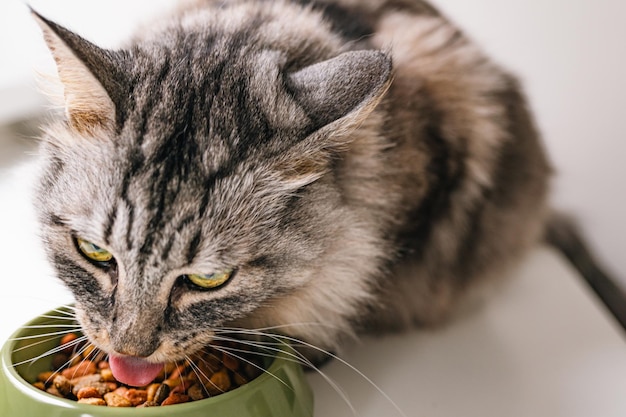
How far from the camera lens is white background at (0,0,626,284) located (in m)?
1.70

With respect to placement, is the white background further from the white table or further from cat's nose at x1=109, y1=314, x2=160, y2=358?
cat's nose at x1=109, y1=314, x2=160, y2=358

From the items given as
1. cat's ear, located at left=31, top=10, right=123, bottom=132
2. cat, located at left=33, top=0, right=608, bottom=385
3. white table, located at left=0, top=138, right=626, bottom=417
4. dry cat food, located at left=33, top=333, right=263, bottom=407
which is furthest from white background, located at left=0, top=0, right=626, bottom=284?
dry cat food, located at left=33, top=333, right=263, bottom=407

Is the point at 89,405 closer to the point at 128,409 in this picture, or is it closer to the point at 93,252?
the point at 128,409

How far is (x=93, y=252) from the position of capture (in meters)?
0.94

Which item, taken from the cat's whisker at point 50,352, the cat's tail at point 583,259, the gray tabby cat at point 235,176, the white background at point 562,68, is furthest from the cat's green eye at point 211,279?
the cat's tail at point 583,259

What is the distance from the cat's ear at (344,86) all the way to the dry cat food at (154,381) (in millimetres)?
386

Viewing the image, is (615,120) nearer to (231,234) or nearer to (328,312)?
(328,312)

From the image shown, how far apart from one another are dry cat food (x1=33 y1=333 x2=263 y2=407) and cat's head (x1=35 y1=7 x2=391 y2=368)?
0.07 metres

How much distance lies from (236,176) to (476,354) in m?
0.70

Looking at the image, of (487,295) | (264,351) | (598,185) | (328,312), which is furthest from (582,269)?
(264,351)

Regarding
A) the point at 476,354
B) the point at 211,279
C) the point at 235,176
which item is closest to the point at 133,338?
the point at 211,279

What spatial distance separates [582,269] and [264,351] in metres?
1.06

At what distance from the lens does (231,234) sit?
91 centimetres

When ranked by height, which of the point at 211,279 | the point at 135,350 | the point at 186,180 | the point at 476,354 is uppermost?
the point at 186,180
